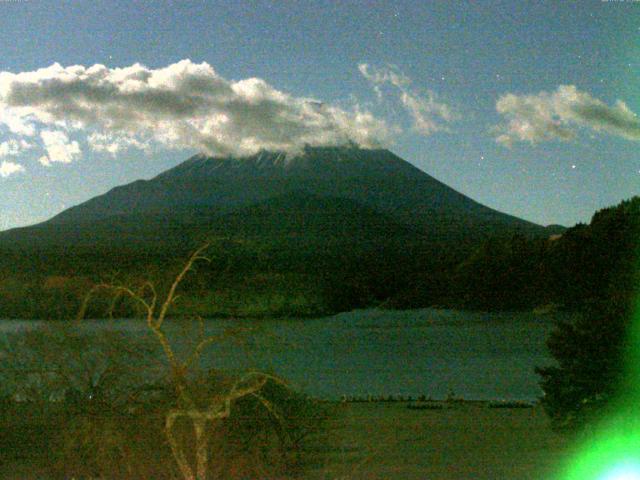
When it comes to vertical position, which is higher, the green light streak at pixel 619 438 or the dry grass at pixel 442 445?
the green light streak at pixel 619 438

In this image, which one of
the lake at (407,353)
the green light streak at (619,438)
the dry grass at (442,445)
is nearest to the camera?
the green light streak at (619,438)

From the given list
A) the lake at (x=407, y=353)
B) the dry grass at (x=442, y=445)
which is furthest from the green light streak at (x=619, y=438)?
the lake at (x=407, y=353)

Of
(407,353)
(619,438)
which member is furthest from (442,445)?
(407,353)

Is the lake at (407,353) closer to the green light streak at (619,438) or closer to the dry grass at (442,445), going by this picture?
the dry grass at (442,445)

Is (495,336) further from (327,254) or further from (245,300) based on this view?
(245,300)

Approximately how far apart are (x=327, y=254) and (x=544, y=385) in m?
32.5

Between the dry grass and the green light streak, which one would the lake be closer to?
the dry grass

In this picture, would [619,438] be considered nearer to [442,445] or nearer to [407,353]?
[442,445]

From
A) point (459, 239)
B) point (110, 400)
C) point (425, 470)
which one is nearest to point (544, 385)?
point (425, 470)

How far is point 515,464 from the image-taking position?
8641 millimetres

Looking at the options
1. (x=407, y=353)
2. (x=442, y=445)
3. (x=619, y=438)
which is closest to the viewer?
(x=619, y=438)

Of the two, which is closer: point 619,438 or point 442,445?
point 619,438

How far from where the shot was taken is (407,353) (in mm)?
35031

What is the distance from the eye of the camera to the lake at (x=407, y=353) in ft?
63.3
